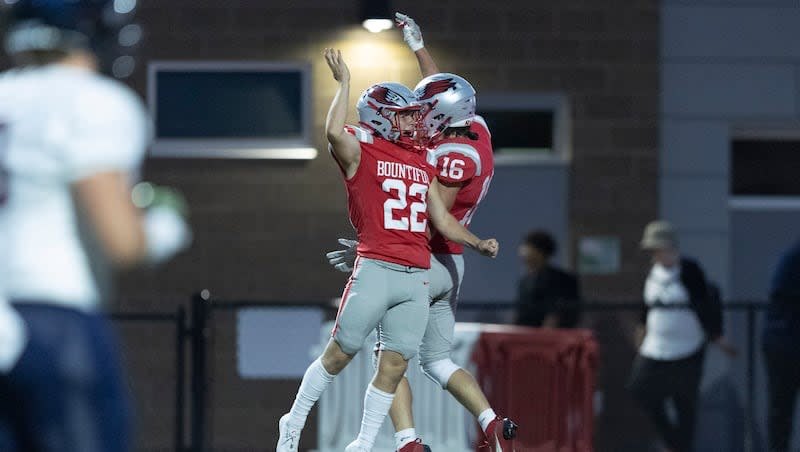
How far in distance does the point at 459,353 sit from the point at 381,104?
11.3 feet

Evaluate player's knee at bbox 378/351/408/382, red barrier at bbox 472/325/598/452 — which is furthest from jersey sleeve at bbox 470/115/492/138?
red barrier at bbox 472/325/598/452

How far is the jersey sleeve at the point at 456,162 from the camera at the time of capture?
23.0ft

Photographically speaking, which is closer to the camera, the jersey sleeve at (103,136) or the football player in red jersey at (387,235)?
the jersey sleeve at (103,136)

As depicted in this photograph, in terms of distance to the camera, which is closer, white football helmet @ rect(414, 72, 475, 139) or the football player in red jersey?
the football player in red jersey

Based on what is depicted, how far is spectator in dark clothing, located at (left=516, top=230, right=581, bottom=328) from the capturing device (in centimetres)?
1052

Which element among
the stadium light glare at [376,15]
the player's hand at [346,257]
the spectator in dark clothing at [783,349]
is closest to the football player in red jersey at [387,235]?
the player's hand at [346,257]

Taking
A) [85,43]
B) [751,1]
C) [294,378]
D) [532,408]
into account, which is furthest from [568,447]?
[85,43]

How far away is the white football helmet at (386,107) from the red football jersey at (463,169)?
1.44 feet

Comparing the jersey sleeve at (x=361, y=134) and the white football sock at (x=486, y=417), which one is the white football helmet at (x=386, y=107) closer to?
the jersey sleeve at (x=361, y=134)

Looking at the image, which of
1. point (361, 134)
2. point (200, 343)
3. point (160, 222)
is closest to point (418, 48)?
point (361, 134)

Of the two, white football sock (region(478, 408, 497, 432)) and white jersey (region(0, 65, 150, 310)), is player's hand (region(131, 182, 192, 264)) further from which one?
white football sock (region(478, 408, 497, 432))

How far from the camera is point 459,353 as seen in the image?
969cm

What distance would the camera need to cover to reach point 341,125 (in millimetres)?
6316

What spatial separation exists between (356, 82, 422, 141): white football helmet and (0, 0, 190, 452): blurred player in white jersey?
3457mm
